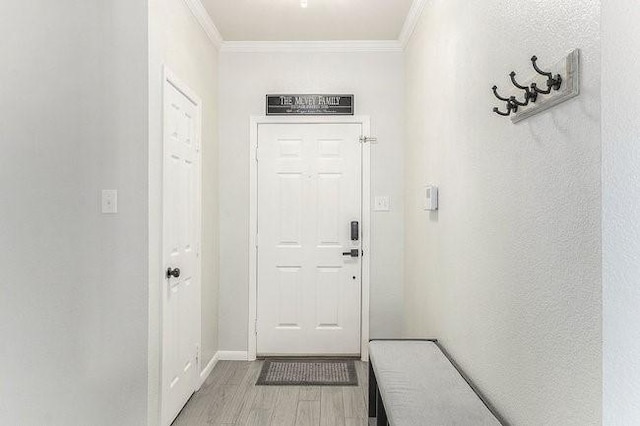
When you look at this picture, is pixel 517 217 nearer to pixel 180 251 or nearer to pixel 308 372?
pixel 180 251

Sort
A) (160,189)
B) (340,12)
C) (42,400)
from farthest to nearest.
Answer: (340,12)
(160,189)
(42,400)

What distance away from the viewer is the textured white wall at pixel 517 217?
3.40 ft

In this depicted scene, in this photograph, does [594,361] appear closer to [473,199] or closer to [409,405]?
[409,405]

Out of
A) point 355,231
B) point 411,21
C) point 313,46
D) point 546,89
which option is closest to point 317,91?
point 313,46

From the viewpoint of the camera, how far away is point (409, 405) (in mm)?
1592

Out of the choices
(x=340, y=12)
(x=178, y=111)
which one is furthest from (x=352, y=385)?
(x=340, y=12)

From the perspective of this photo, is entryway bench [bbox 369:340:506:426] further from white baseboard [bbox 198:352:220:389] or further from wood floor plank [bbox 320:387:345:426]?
white baseboard [bbox 198:352:220:389]

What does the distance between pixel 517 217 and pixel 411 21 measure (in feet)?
7.02

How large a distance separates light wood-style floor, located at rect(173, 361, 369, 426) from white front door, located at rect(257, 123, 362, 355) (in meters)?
0.49

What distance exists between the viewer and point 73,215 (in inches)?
81.0

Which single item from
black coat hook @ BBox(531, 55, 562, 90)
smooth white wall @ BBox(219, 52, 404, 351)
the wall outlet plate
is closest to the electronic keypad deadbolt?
smooth white wall @ BBox(219, 52, 404, 351)

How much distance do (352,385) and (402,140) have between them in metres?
1.98

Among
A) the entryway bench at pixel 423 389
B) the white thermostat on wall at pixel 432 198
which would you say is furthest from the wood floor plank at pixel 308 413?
the white thermostat on wall at pixel 432 198

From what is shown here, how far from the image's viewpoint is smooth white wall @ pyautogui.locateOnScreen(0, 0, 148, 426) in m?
1.86
